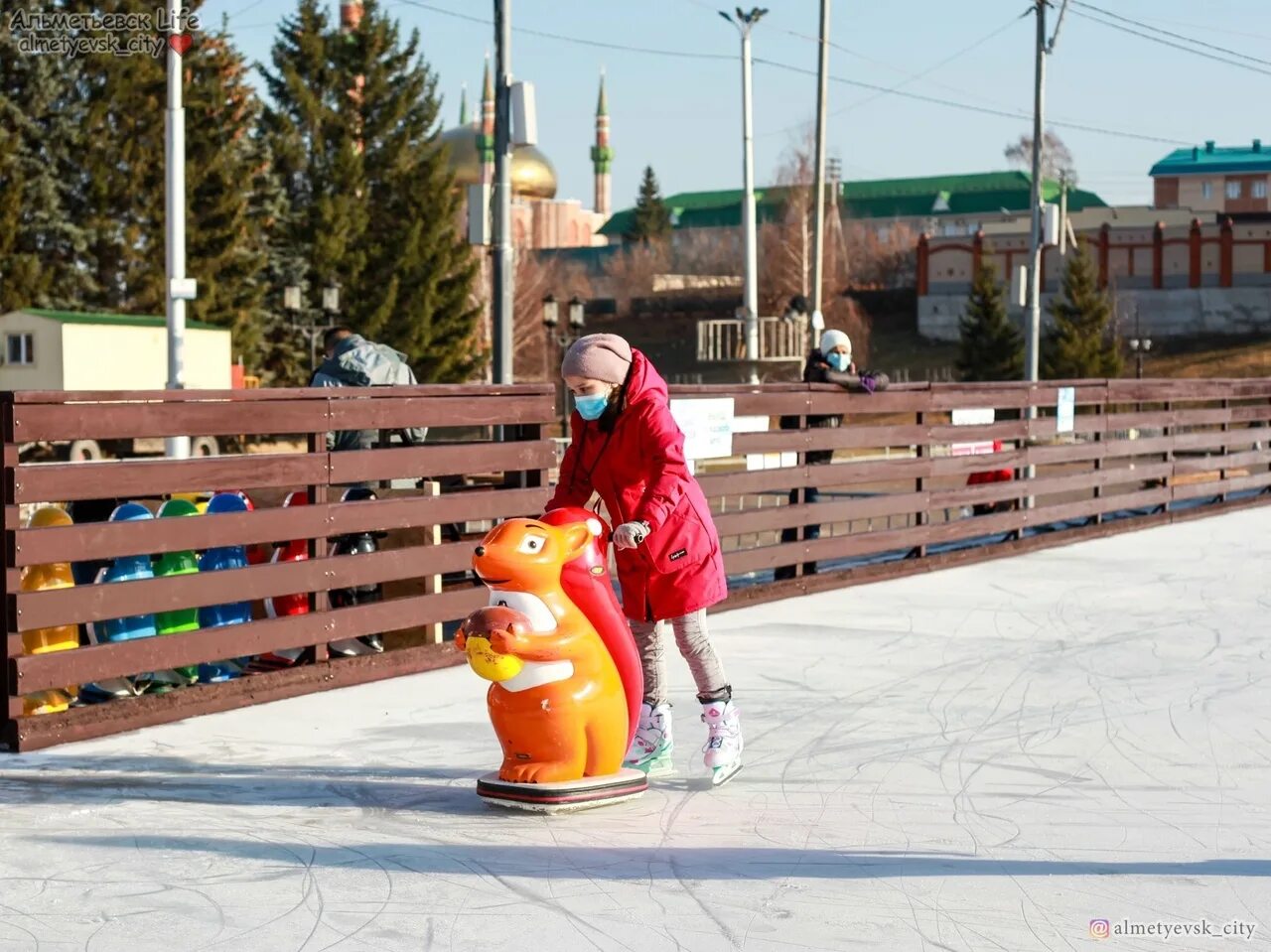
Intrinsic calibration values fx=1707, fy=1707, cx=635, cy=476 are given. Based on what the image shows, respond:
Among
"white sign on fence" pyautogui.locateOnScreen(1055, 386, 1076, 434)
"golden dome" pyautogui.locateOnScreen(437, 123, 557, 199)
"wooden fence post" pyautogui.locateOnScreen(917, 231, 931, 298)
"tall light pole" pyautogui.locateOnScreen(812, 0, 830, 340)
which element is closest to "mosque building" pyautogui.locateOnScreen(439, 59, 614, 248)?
"golden dome" pyautogui.locateOnScreen(437, 123, 557, 199)

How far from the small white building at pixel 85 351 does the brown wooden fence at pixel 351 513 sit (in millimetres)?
27341

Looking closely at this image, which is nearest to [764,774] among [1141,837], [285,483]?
[1141,837]

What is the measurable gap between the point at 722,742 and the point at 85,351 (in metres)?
34.3

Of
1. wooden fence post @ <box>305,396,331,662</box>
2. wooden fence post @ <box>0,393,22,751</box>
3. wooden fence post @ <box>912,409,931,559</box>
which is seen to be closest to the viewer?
wooden fence post @ <box>0,393,22,751</box>

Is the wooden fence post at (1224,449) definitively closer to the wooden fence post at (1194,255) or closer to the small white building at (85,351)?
the small white building at (85,351)

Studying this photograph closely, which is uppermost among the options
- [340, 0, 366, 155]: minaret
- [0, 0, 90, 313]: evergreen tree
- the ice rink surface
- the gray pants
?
[340, 0, 366, 155]: minaret

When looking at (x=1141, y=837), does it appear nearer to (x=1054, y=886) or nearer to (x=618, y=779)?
(x=1054, y=886)

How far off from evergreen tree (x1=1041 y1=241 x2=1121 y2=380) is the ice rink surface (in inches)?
2156

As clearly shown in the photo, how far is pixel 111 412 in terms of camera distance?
21.5ft

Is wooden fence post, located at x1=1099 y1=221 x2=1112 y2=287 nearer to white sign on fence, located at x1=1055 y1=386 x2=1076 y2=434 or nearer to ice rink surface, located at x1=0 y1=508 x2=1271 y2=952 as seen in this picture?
white sign on fence, located at x1=1055 y1=386 x2=1076 y2=434

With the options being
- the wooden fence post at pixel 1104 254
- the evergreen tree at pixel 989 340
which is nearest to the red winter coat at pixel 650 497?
the evergreen tree at pixel 989 340

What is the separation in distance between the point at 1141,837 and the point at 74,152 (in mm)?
45873

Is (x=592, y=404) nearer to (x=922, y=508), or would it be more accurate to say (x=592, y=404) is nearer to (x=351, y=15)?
(x=922, y=508)

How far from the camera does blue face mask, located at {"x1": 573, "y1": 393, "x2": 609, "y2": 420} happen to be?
5.59 m
